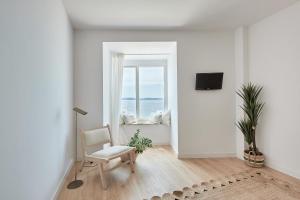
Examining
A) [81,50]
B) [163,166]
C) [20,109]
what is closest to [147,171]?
[163,166]

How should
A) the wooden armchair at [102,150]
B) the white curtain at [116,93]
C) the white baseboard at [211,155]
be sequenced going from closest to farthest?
the wooden armchair at [102,150] < the white baseboard at [211,155] < the white curtain at [116,93]

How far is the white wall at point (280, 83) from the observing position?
9.08ft

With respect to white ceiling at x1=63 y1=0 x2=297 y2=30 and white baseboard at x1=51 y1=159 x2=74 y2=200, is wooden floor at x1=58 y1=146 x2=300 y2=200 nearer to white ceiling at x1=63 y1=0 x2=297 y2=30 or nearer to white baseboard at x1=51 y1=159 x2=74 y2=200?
white baseboard at x1=51 y1=159 x2=74 y2=200

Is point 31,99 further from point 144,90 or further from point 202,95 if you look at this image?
point 144,90

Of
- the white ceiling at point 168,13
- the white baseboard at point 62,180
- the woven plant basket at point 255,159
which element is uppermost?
the white ceiling at point 168,13

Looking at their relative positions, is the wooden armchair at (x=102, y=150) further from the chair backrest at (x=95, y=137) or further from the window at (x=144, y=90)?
the window at (x=144, y=90)

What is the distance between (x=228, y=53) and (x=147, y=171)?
2.76m

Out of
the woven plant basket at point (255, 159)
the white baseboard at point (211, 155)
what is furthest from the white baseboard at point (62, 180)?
the woven plant basket at point (255, 159)

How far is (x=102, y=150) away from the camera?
117 inches

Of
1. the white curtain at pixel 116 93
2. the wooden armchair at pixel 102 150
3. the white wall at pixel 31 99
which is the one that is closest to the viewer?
the white wall at pixel 31 99

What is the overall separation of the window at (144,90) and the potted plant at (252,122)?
7.26ft

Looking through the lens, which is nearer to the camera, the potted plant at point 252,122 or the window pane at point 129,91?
the potted plant at point 252,122

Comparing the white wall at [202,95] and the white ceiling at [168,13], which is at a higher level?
the white ceiling at [168,13]

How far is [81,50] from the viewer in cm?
364
